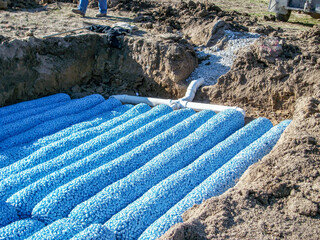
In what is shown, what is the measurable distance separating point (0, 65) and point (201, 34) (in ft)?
15.8

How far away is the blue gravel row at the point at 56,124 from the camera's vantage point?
587 centimetres

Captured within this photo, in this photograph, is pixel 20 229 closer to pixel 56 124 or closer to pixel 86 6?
pixel 56 124

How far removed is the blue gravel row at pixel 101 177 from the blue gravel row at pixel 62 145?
1.11 metres

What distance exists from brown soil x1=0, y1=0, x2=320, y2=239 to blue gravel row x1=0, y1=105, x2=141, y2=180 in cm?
150

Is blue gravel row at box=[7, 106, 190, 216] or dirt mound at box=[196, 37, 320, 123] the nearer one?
blue gravel row at box=[7, 106, 190, 216]

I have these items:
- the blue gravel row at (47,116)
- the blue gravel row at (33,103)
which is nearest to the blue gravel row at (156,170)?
the blue gravel row at (47,116)

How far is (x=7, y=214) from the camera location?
4.02 meters

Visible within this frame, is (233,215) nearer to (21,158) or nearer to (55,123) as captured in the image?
(21,158)

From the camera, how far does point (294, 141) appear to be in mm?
4262

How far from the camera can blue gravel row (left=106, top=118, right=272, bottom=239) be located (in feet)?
12.2

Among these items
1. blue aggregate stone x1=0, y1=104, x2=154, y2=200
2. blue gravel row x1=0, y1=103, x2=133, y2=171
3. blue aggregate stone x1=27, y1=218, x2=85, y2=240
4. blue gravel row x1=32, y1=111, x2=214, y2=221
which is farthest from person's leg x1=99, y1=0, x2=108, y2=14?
blue aggregate stone x1=27, y1=218, x2=85, y2=240

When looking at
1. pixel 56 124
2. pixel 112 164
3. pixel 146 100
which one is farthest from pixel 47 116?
pixel 112 164

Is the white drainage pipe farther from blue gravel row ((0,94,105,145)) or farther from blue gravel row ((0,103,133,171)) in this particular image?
blue gravel row ((0,94,105,145))

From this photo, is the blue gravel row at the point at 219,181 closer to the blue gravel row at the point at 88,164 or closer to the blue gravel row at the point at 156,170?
the blue gravel row at the point at 156,170
